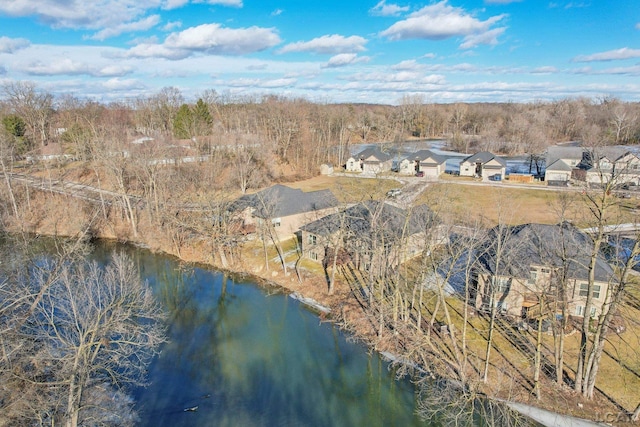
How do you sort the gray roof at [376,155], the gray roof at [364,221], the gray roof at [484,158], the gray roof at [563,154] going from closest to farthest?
the gray roof at [364,221], the gray roof at [563,154], the gray roof at [484,158], the gray roof at [376,155]

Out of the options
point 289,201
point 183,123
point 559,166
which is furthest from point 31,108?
point 559,166

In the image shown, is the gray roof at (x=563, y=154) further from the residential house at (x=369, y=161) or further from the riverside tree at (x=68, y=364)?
the riverside tree at (x=68, y=364)

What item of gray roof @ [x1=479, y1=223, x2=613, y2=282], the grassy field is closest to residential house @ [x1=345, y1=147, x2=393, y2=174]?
the grassy field

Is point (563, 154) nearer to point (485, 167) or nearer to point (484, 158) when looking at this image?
point (484, 158)

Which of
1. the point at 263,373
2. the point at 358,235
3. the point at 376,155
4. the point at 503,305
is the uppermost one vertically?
the point at 376,155

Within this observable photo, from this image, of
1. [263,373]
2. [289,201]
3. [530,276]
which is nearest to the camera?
[263,373]

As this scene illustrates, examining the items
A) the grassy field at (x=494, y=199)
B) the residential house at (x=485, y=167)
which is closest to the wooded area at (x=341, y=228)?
the grassy field at (x=494, y=199)
